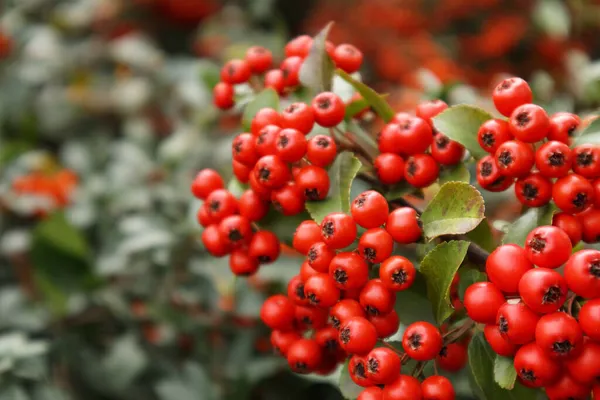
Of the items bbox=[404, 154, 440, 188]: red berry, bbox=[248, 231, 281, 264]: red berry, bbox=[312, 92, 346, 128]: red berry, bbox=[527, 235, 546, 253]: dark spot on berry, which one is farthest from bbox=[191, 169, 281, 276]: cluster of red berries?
bbox=[527, 235, 546, 253]: dark spot on berry

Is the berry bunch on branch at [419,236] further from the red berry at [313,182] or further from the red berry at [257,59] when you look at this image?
the red berry at [257,59]

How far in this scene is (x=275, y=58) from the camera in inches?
132

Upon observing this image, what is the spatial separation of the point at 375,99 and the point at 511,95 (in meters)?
0.33

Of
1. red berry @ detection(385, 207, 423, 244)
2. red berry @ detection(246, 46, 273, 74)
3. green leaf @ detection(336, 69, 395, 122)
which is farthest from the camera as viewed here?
red berry @ detection(246, 46, 273, 74)

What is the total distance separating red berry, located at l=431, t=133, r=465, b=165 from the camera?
4.33 ft

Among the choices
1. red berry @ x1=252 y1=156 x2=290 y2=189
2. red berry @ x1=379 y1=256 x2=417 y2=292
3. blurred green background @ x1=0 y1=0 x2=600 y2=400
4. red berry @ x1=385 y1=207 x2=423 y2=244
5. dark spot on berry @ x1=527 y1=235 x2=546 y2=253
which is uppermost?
dark spot on berry @ x1=527 y1=235 x2=546 y2=253

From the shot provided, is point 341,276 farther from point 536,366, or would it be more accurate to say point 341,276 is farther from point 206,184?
point 206,184

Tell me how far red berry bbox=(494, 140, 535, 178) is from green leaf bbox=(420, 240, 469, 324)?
157mm

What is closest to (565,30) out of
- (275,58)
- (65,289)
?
(275,58)

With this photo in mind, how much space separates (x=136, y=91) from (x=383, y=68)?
153 centimetres

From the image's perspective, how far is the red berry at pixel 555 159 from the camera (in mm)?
1118

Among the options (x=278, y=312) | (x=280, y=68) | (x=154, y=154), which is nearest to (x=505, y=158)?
(x=278, y=312)

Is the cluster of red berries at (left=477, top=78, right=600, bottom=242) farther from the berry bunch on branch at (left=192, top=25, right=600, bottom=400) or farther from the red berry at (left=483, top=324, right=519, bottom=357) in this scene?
the red berry at (left=483, top=324, right=519, bottom=357)

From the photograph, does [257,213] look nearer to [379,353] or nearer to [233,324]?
[379,353]
